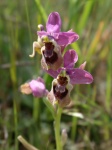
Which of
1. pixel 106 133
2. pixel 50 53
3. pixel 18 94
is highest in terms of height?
pixel 50 53

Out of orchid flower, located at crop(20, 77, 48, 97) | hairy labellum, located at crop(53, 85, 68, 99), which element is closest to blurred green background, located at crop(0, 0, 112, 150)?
orchid flower, located at crop(20, 77, 48, 97)

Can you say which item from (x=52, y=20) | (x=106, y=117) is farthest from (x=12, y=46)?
(x=52, y=20)

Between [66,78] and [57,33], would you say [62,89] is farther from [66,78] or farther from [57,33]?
[57,33]

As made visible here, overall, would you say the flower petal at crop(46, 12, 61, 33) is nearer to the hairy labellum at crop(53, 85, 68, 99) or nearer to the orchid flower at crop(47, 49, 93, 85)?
the orchid flower at crop(47, 49, 93, 85)

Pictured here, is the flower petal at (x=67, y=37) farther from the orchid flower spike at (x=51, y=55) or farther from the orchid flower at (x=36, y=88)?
the orchid flower at (x=36, y=88)

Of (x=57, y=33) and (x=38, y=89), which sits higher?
(x=57, y=33)

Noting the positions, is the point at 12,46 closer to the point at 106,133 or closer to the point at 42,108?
the point at 42,108

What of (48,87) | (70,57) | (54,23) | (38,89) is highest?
(54,23)

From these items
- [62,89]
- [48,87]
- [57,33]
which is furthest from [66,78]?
[48,87]
